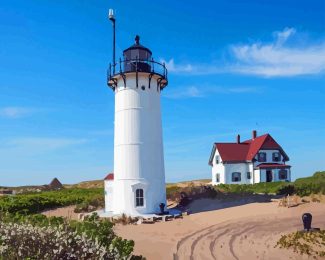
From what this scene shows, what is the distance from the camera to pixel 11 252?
27.1 ft

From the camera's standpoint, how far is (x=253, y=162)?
40781mm

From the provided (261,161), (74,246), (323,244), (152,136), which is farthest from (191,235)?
(261,161)

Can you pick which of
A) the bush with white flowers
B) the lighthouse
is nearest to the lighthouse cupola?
the lighthouse

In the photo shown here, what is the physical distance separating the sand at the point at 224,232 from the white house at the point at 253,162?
16.1 meters

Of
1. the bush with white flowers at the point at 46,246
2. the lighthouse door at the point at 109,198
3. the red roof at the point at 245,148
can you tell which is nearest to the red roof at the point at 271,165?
the red roof at the point at 245,148

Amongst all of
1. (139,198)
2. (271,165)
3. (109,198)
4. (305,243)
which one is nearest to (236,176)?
(271,165)

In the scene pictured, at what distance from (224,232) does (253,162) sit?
980 inches

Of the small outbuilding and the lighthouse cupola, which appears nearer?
the lighthouse cupola

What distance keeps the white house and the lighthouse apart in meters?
19.9

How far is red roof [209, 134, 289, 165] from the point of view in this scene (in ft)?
135

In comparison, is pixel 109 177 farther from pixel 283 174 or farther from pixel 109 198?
pixel 283 174

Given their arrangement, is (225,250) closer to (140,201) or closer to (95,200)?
(140,201)

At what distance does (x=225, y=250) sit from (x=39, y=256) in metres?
7.87

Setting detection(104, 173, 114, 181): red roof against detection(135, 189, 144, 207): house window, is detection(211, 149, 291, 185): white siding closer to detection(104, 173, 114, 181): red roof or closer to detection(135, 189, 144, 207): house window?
detection(104, 173, 114, 181): red roof
